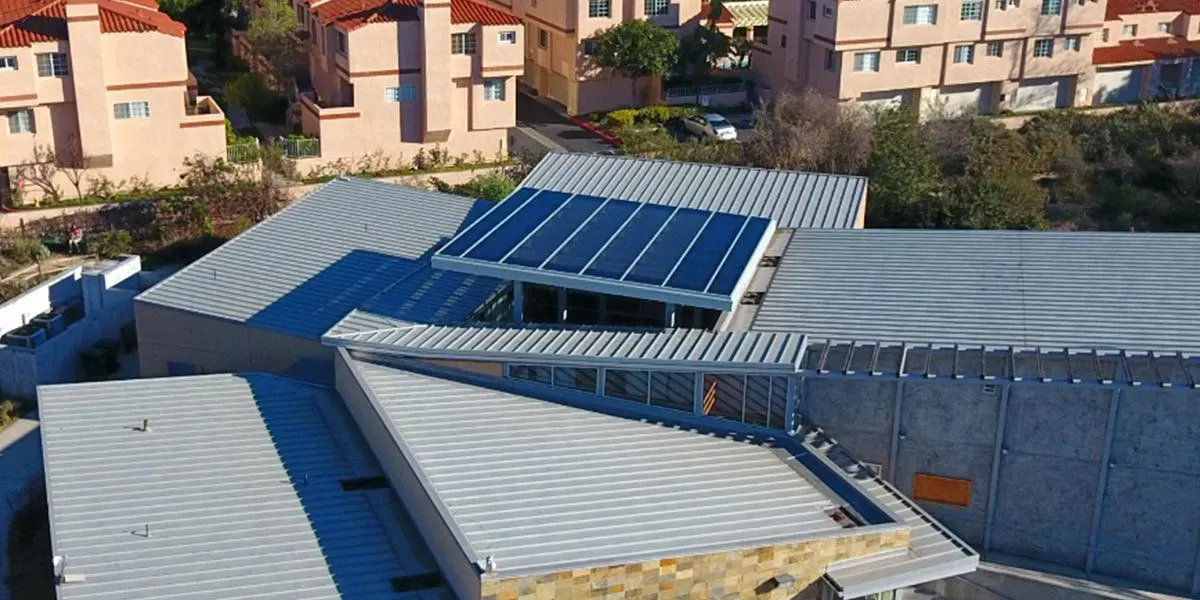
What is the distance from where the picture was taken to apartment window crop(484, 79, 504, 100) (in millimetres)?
53375

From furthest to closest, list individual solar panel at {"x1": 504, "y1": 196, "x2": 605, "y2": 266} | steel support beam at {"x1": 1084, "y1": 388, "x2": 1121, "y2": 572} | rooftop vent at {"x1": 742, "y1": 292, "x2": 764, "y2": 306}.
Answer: rooftop vent at {"x1": 742, "y1": 292, "x2": 764, "y2": 306} → individual solar panel at {"x1": 504, "y1": 196, "x2": 605, "y2": 266} → steel support beam at {"x1": 1084, "y1": 388, "x2": 1121, "y2": 572}

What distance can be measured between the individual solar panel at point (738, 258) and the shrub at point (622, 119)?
93.7 feet

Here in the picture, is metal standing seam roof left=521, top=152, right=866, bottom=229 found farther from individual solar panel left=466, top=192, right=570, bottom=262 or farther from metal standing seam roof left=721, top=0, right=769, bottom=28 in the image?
metal standing seam roof left=721, top=0, right=769, bottom=28

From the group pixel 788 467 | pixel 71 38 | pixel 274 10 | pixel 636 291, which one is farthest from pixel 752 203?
pixel 274 10

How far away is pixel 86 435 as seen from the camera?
2567 cm

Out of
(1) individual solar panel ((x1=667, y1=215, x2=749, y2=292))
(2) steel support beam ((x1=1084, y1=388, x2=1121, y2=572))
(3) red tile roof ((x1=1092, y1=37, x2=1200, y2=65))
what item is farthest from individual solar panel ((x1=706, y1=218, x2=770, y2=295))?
(3) red tile roof ((x1=1092, y1=37, x2=1200, y2=65))

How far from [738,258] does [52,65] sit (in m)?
28.5

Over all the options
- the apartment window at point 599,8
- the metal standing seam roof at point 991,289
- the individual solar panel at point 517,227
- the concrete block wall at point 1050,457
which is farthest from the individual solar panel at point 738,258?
the apartment window at point 599,8

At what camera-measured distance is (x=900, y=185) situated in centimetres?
4419

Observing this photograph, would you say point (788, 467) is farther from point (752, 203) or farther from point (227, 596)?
point (752, 203)

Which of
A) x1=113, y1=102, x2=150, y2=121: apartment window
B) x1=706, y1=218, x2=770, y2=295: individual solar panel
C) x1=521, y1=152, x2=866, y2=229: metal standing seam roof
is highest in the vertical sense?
x1=113, y1=102, x2=150, y2=121: apartment window

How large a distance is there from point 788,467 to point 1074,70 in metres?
46.1

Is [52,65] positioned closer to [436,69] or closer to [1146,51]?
[436,69]

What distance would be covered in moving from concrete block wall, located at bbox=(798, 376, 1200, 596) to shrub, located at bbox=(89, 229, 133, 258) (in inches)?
1069
